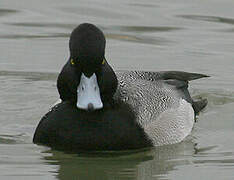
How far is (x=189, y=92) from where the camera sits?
44.9ft

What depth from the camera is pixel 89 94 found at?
10.2 meters

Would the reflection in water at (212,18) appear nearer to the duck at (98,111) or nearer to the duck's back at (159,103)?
the duck's back at (159,103)

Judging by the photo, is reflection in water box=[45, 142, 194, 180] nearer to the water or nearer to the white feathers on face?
the water

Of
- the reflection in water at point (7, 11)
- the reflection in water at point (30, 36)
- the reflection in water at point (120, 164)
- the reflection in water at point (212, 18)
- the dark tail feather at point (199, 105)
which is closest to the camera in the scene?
the reflection in water at point (120, 164)

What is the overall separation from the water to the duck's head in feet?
2.47

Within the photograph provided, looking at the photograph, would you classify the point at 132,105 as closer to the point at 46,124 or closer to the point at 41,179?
the point at 46,124

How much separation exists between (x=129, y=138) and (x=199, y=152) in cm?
93

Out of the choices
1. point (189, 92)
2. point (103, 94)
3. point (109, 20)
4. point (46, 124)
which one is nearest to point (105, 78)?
point (103, 94)

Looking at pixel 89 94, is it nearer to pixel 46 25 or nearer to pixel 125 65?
pixel 125 65

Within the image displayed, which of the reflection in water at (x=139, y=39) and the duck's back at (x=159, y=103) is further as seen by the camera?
the reflection in water at (x=139, y=39)

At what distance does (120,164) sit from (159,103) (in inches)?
53.5

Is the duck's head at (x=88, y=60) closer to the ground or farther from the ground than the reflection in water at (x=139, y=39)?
farther from the ground

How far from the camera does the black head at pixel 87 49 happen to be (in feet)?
33.5

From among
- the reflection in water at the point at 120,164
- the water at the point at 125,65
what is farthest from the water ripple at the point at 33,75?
the reflection in water at the point at 120,164
